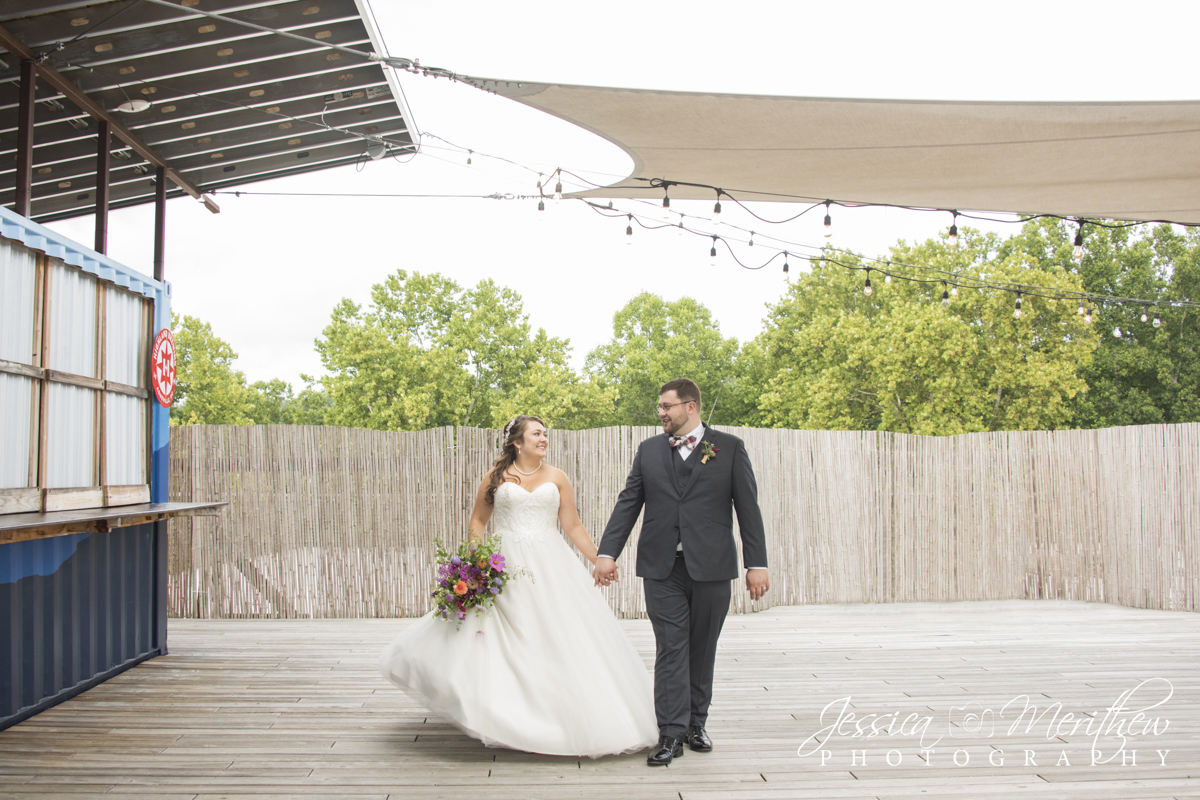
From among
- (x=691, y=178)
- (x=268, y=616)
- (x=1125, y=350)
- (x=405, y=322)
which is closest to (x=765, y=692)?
(x=691, y=178)

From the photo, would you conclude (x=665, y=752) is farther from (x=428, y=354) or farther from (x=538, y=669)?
(x=428, y=354)

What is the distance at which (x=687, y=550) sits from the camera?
3539 millimetres

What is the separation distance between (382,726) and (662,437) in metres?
1.89

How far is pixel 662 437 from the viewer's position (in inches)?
149

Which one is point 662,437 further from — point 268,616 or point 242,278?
point 242,278

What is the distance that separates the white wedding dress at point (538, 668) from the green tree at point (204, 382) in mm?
26947

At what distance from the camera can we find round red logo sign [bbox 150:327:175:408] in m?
5.62

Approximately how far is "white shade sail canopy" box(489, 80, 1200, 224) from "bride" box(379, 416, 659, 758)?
77.5 inches

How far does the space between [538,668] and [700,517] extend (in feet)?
2.98

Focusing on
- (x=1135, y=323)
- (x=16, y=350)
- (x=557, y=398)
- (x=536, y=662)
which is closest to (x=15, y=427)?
(x=16, y=350)

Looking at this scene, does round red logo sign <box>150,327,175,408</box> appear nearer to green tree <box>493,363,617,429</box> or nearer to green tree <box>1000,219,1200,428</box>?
green tree <box>493,363,617,429</box>

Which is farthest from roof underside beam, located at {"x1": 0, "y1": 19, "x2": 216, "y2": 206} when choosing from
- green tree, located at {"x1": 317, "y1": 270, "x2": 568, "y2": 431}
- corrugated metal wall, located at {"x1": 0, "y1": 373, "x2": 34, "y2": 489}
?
green tree, located at {"x1": 317, "y1": 270, "x2": 568, "y2": 431}

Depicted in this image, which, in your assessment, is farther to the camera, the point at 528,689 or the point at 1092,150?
the point at 1092,150

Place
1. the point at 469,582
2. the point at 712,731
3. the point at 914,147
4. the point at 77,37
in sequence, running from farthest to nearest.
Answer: the point at 914,147 < the point at 77,37 < the point at 712,731 < the point at 469,582
